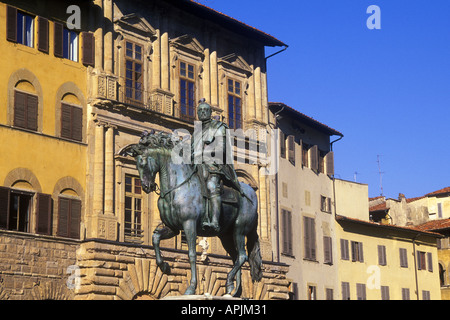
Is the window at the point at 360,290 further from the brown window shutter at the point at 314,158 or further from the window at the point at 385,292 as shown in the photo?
the brown window shutter at the point at 314,158

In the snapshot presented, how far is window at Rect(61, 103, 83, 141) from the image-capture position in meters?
29.0

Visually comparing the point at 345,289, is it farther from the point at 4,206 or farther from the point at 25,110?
the point at 4,206

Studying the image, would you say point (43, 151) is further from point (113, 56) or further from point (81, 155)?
point (113, 56)

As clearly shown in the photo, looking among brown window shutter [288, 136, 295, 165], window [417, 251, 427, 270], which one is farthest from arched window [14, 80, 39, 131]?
window [417, 251, 427, 270]

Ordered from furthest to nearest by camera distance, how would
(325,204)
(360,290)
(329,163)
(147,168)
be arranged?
(329,163) → (360,290) → (325,204) → (147,168)

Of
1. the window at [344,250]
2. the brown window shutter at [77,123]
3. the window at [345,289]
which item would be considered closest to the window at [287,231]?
the window at [345,289]

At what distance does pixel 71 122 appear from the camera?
29250 mm

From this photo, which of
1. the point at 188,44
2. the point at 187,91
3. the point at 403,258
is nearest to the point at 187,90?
the point at 187,91

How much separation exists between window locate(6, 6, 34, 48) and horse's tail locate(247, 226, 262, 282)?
617 inches

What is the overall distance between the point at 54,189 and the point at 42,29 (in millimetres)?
5416

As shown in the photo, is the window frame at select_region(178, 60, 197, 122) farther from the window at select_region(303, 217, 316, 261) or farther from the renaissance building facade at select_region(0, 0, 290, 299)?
the window at select_region(303, 217, 316, 261)

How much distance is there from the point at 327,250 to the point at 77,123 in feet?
58.5

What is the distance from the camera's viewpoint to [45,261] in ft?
90.1
